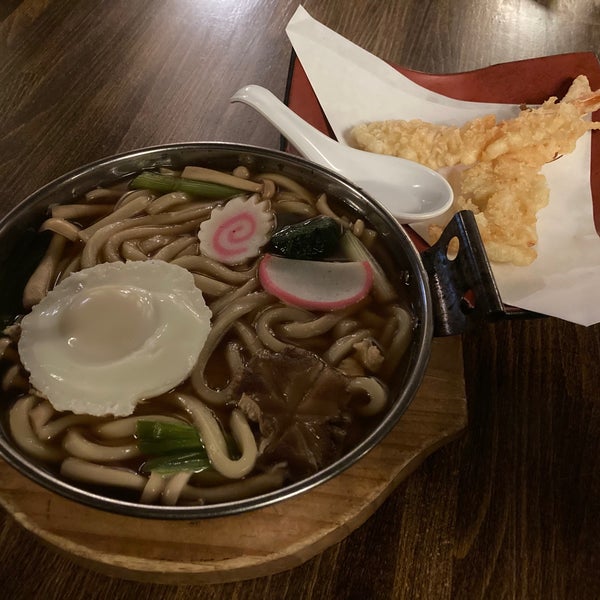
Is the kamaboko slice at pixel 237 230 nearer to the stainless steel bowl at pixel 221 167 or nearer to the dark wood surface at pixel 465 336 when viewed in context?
the stainless steel bowl at pixel 221 167

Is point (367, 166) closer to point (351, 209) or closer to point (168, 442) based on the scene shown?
point (351, 209)

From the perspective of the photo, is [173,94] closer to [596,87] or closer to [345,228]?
[345,228]

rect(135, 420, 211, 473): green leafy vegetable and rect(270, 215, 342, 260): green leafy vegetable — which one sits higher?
rect(270, 215, 342, 260): green leafy vegetable

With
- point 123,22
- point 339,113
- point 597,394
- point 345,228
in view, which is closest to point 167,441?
point 345,228

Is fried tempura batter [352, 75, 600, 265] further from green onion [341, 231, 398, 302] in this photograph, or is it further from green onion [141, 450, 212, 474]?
green onion [141, 450, 212, 474]

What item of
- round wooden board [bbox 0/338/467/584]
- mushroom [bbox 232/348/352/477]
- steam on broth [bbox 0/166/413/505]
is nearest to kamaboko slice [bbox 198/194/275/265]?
steam on broth [bbox 0/166/413/505]

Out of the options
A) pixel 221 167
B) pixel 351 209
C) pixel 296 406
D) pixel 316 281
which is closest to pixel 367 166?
pixel 351 209

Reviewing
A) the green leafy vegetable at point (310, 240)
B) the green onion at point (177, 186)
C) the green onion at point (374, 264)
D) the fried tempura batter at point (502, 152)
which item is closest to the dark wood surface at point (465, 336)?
the fried tempura batter at point (502, 152)
